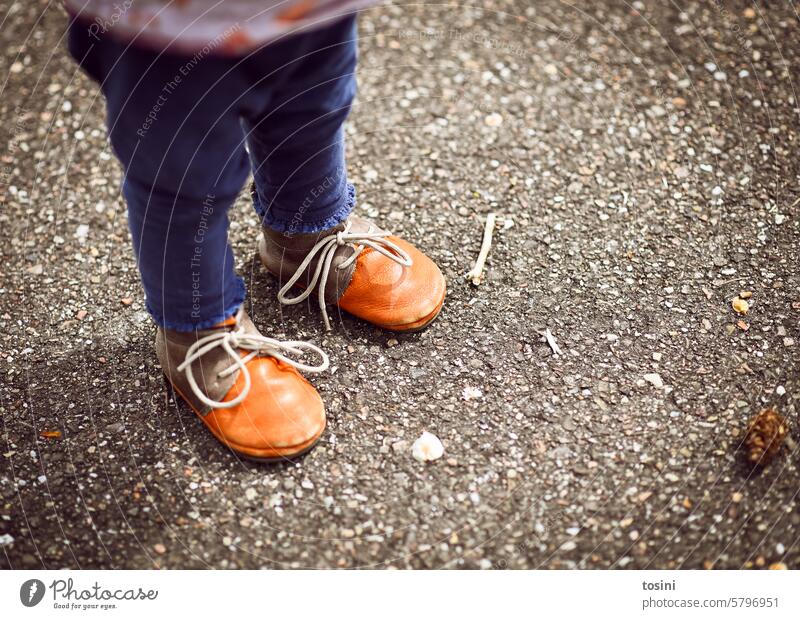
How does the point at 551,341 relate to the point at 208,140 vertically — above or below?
below

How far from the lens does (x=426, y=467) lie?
1061 millimetres

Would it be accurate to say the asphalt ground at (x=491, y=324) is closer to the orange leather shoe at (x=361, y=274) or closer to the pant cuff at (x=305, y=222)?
the orange leather shoe at (x=361, y=274)

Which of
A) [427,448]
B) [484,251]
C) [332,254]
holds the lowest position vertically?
[427,448]

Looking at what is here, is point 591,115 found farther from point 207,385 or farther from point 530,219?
point 207,385

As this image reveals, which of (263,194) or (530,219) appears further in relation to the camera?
(530,219)

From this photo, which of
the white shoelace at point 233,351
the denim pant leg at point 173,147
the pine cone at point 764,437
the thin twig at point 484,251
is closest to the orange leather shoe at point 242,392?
the white shoelace at point 233,351

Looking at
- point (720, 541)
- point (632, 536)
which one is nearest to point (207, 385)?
point (632, 536)

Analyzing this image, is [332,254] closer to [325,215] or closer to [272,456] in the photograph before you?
[325,215]

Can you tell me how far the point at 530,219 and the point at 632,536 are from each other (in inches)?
24.3

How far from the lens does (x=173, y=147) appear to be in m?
0.77

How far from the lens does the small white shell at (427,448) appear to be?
107 cm

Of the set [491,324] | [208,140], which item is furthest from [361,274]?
[208,140]

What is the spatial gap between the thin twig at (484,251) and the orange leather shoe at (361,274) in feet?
0.34

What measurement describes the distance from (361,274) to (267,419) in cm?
28
